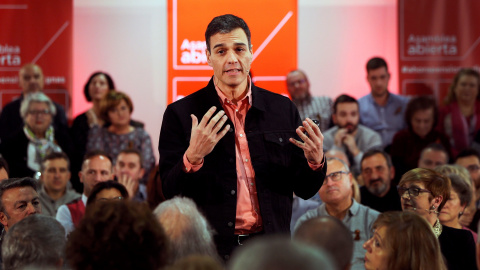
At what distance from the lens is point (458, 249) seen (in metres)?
3.63

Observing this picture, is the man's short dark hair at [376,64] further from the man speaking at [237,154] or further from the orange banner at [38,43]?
the man speaking at [237,154]

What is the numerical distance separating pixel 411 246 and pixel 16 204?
6.94 ft

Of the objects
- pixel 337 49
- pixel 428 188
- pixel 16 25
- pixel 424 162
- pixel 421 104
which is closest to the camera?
pixel 428 188

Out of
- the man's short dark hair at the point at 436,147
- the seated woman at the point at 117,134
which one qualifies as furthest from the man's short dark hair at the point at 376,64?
the seated woman at the point at 117,134

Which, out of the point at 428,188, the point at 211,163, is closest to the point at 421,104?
the point at 428,188

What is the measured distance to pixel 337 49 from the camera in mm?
7773

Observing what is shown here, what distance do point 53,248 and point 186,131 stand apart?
2.41 ft

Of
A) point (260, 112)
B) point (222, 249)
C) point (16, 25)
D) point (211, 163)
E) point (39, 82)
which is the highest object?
point (16, 25)

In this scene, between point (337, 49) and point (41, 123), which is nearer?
point (41, 123)

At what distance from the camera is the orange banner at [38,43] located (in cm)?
684

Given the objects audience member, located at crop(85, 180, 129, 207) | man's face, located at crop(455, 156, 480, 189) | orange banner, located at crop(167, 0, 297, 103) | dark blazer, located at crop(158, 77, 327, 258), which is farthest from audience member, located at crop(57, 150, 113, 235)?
man's face, located at crop(455, 156, 480, 189)

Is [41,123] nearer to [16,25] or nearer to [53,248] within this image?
[16,25]

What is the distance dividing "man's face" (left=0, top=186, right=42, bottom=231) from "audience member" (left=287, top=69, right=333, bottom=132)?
3178mm

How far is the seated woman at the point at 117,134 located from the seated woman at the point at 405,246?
3.81 metres
